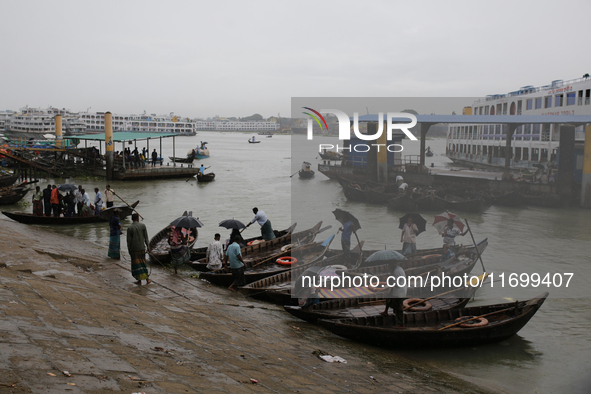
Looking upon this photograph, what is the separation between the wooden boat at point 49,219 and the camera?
52.1 ft

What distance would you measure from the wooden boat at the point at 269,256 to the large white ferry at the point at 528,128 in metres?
24.6

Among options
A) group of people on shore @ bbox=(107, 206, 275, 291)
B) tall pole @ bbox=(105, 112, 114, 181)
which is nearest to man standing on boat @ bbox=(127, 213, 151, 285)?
group of people on shore @ bbox=(107, 206, 275, 291)

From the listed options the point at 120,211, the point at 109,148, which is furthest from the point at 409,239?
the point at 109,148

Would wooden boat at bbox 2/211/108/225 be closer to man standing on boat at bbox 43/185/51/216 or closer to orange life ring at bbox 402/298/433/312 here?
man standing on boat at bbox 43/185/51/216

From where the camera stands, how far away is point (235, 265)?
9820 millimetres

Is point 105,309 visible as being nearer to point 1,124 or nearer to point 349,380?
point 349,380

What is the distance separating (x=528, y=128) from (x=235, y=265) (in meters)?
33.9

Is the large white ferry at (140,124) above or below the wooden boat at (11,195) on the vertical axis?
above

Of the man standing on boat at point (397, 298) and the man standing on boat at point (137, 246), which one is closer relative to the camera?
the man standing on boat at point (397, 298)

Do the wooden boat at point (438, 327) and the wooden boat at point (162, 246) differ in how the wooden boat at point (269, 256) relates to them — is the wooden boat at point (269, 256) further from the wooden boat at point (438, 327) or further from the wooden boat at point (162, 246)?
the wooden boat at point (438, 327)

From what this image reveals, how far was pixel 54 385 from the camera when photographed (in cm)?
370

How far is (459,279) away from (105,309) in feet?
24.0

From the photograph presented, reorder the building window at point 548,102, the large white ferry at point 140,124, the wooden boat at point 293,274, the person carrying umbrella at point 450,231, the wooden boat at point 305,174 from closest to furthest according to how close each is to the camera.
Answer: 1. the wooden boat at point 293,274
2. the person carrying umbrella at point 450,231
3. the building window at point 548,102
4. the wooden boat at point 305,174
5. the large white ferry at point 140,124

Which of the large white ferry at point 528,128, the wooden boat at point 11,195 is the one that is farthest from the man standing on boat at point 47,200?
the large white ferry at point 528,128
